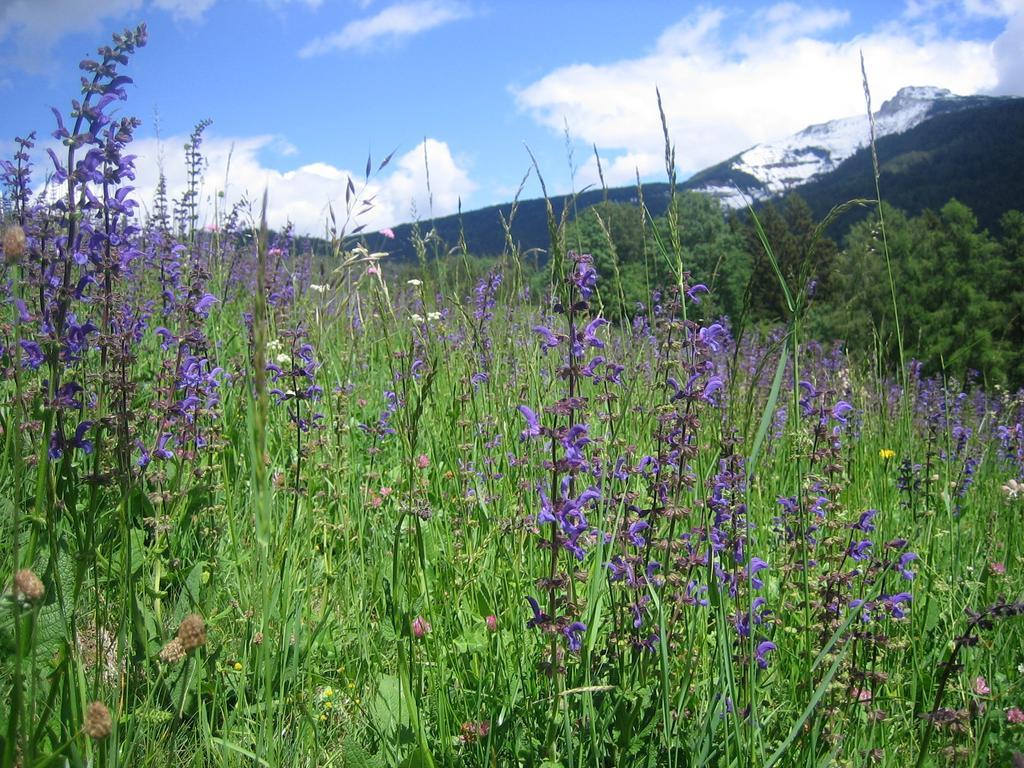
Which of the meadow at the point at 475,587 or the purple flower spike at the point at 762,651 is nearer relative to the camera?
the meadow at the point at 475,587

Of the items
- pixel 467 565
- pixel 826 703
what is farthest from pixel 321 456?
pixel 826 703

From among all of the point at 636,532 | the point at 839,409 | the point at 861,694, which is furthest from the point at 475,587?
the point at 839,409

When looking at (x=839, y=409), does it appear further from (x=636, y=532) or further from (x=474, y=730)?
(x=474, y=730)

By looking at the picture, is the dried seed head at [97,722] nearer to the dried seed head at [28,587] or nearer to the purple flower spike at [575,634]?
the dried seed head at [28,587]

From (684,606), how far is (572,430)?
681mm

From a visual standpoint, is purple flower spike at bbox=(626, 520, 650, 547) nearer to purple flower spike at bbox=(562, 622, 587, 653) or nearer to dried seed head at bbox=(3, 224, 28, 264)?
Result: purple flower spike at bbox=(562, 622, 587, 653)

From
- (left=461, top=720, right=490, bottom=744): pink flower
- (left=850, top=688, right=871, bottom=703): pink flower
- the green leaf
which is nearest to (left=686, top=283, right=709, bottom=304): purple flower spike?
(left=850, top=688, right=871, bottom=703): pink flower

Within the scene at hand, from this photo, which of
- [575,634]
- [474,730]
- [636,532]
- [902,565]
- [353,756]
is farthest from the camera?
[902,565]

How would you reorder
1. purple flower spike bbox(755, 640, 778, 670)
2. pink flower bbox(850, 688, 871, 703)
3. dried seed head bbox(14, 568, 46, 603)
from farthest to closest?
purple flower spike bbox(755, 640, 778, 670), pink flower bbox(850, 688, 871, 703), dried seed head bbox(14, 568, 46, 603)

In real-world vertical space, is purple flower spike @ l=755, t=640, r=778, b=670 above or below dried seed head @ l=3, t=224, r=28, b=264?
below

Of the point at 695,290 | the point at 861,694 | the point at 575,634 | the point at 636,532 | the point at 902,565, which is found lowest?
the point at 861,694

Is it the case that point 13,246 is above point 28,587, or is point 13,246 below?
above

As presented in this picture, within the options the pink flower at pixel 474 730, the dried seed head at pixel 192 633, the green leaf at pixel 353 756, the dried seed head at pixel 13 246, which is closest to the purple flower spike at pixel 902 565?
the pink flower at pixel 474 730

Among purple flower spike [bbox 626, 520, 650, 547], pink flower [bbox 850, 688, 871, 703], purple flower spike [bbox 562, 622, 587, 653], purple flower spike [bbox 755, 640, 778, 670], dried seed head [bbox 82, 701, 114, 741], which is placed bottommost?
pink flower [bbox 850, 688, 871, 703]
